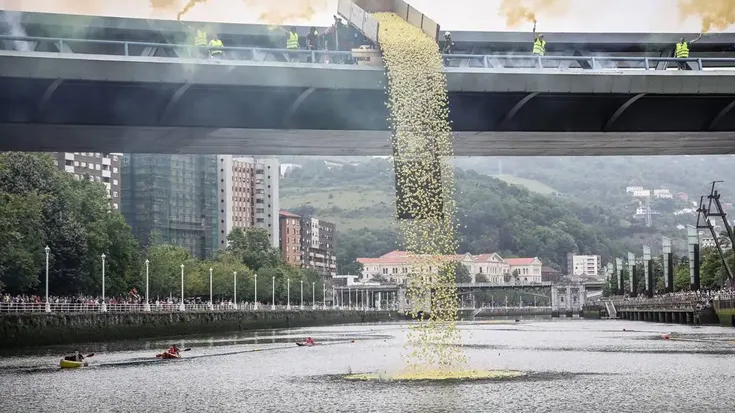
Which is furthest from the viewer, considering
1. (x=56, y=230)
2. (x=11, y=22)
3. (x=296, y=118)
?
(x=56, y=230)

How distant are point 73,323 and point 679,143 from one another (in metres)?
49.5

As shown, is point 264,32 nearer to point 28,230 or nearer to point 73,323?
point 73,323

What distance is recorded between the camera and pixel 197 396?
36156 mm

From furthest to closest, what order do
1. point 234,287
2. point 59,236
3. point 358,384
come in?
point 234,287, point 59,236, point 358,384

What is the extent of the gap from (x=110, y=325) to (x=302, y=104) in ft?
180

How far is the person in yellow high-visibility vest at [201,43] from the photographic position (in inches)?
1428

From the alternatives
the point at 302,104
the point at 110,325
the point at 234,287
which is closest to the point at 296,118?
the point at 302,104

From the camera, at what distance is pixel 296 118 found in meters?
37.2

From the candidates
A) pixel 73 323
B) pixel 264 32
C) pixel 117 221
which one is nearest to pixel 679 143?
pixel 264 32

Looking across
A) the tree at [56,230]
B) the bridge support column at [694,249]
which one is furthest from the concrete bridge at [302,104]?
the bridge support column at [694,249]

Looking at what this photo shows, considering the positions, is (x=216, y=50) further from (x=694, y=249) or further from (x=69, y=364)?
(x=694, y=249)

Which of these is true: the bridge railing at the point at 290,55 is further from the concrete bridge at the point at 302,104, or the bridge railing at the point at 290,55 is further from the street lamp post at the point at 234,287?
the street lamp post at the point at 234,287

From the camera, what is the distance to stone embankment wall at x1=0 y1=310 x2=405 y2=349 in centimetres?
7175

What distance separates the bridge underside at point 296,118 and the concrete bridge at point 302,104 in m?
0.03
